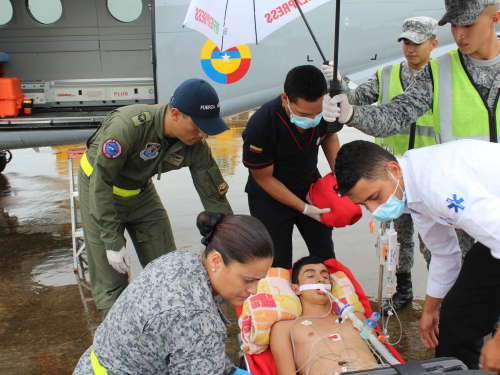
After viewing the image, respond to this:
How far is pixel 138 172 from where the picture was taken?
8.71 feet

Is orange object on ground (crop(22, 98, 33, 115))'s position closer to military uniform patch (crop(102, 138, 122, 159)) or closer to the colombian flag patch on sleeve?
military uniform patch (crop(102, 138, 122, 159))

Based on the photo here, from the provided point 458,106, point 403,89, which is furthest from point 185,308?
point 403,89

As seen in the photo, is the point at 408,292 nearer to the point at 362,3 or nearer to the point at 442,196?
the point at 442,196

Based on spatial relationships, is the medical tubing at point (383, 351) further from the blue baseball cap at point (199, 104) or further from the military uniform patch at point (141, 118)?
the military uniform patch at point (141, 118)

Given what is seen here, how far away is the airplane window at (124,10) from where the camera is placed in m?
6.40

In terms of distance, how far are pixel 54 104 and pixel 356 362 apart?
18.9 feet

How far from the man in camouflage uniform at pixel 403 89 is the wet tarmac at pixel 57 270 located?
13.7 inches

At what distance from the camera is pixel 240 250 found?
1344 millimetres

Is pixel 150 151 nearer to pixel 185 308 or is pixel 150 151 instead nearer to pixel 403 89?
pixel 185 308

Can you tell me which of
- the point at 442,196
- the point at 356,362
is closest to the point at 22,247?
the point at 356,362

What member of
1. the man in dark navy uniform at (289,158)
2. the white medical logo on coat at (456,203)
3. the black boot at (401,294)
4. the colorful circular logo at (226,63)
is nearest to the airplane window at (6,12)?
the colorful circular logo at (226,63)

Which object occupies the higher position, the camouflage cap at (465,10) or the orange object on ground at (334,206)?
the camouflage cap at (465,10)

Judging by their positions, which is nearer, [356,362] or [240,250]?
[240,250]

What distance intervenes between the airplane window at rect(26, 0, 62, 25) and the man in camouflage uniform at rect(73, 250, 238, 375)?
6558 millimetres
